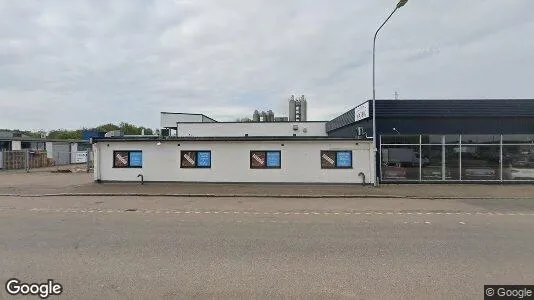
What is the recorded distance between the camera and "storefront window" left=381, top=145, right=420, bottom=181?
19.2m

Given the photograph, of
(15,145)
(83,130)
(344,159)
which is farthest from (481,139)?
(83,130)

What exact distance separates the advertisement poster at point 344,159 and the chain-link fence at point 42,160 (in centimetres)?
2047

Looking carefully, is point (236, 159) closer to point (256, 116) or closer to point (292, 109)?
point (256, 116)

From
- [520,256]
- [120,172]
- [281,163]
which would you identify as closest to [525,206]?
[520,256]

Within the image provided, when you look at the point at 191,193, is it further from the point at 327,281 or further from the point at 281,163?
the point at 327,281

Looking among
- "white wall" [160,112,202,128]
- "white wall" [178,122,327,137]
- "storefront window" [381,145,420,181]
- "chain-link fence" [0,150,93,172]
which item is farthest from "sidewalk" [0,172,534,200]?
"white wall" [160,112,202,128]

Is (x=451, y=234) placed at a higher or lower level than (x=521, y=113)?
lower

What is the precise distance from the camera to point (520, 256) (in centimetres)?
596

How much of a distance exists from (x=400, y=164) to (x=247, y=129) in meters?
18.3

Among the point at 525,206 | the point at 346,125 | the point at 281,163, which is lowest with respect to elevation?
the point at 525,206

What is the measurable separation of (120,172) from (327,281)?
16972mm

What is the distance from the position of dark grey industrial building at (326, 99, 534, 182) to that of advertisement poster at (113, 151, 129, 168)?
1283 cm

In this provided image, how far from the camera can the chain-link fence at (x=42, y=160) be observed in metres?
29.7

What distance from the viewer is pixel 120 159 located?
63.6 ft
